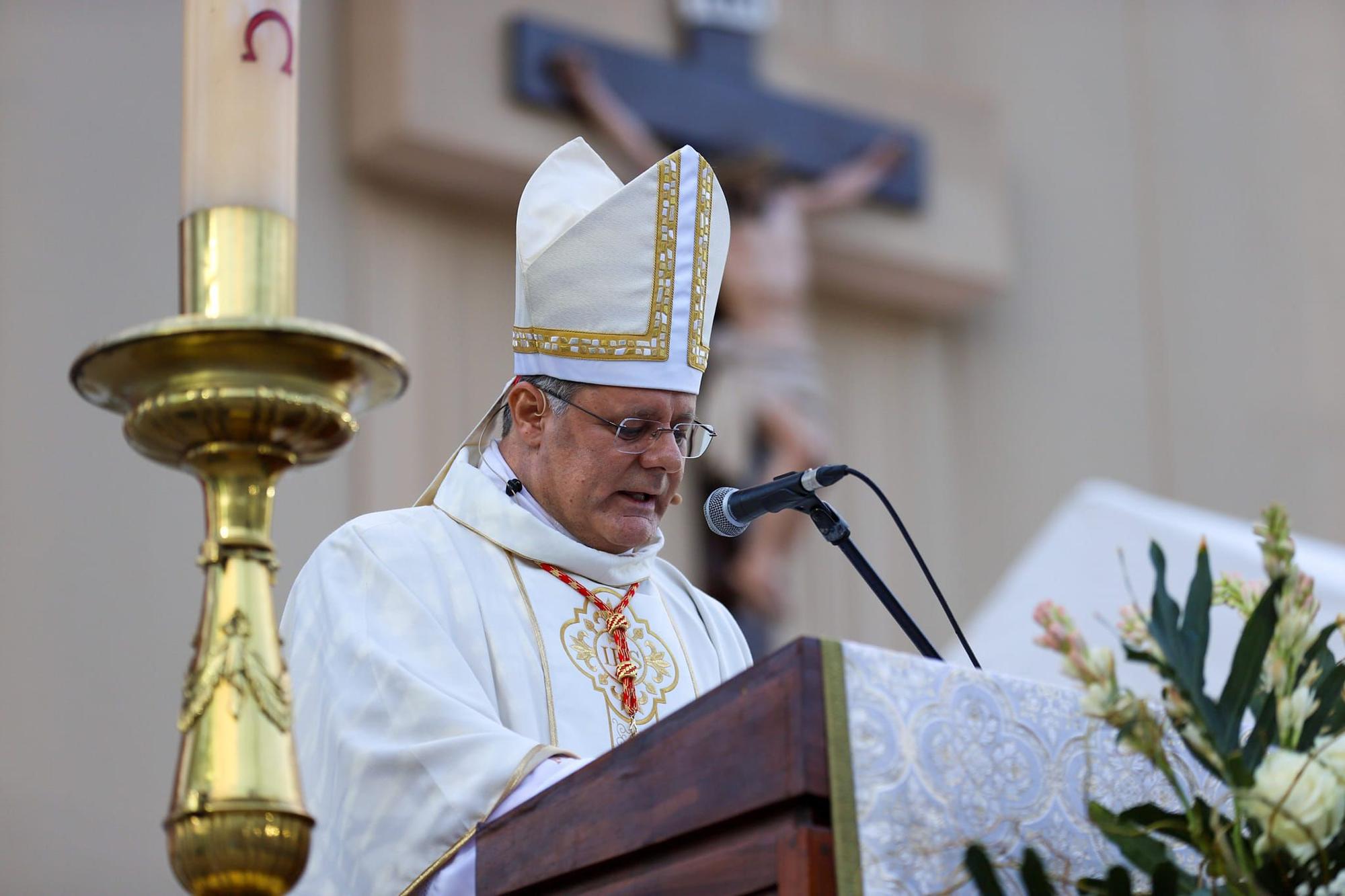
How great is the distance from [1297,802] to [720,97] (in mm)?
6583

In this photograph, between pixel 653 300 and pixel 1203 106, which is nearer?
pixel 653 300

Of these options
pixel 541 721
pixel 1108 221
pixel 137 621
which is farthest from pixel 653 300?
pixel 1108 221

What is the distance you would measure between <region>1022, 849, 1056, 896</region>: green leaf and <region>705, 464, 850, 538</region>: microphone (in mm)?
790

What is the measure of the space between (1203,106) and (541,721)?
8.04m

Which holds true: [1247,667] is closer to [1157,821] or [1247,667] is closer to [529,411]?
[1157,821]

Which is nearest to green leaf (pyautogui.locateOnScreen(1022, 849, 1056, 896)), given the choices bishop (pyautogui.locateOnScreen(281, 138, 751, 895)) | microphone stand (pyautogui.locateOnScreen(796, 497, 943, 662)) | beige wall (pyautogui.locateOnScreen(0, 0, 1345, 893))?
microphone stand (pyautogui.locateOnScreen(796, 497, 943, 662))

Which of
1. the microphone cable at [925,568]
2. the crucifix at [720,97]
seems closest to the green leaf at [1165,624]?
the microphone cable at [925,568]

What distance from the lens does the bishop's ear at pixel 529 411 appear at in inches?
138

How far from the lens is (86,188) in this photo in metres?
7.13

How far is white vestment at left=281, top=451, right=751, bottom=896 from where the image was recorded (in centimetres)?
273

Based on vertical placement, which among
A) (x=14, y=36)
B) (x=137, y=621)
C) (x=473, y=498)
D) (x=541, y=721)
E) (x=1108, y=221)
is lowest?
(x=541, y=721)

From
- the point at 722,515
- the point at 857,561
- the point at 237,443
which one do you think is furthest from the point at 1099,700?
the point at 722,515

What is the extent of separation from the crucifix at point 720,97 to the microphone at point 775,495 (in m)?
5.04

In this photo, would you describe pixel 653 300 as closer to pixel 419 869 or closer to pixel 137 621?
pixel 419 869
